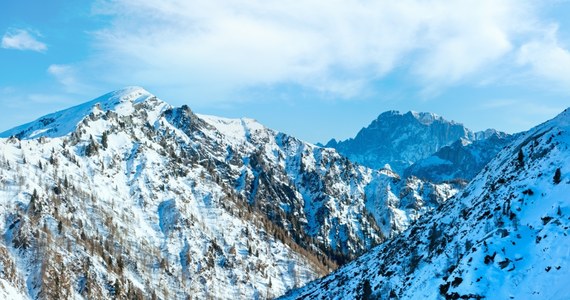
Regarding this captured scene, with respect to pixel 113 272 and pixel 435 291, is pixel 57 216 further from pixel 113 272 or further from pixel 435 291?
pixel 435 291

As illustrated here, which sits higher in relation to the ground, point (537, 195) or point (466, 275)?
point (537, 195)

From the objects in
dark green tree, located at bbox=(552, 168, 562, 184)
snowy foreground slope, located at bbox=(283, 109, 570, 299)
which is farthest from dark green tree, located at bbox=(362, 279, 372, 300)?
dark green tree, located at bbox=(552, 168, 562, 184)

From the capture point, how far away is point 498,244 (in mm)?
35250

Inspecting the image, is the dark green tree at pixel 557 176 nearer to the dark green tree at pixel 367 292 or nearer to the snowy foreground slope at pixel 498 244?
the snowy foreground slope at pixel 498 244

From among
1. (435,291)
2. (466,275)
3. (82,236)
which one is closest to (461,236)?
(435,291)

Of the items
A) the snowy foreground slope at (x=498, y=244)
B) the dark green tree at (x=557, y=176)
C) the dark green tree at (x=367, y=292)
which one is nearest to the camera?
the snowy foreground slope at (x=498, y=244)

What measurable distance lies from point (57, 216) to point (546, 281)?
202 meters

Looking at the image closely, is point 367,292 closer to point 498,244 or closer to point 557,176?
point 498,244

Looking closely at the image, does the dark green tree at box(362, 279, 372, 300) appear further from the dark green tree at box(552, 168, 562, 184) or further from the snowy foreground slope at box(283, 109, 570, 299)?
the dark green tree at box(552, 168, 562, 184)

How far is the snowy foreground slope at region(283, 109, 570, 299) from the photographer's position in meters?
31.2

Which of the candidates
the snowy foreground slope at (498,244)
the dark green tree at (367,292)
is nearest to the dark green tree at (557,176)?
the snowy foreground slope at (498,244)

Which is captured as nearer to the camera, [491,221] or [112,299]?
[491,221]

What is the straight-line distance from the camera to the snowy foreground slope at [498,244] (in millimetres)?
31172

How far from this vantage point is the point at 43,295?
14950 cm
